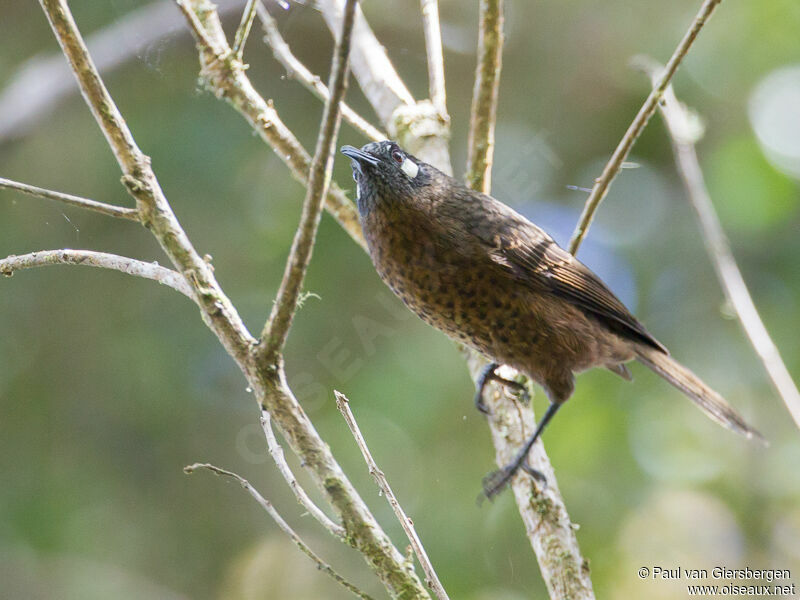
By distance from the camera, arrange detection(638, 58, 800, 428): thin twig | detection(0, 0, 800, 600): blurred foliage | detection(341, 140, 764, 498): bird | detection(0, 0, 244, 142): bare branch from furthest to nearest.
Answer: detection(0, 0, 244, 142): bare branch
detection(0, 0, 800, 600): blurred foliage
detection(341, 140, 764, 498): bird
detection(638, 58, 800, 428): thin twig

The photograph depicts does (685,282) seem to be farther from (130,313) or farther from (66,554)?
(66,554)

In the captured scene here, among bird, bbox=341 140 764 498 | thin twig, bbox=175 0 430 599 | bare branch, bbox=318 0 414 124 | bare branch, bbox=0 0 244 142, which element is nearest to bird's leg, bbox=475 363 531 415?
bird, bbox=341 140 764 498

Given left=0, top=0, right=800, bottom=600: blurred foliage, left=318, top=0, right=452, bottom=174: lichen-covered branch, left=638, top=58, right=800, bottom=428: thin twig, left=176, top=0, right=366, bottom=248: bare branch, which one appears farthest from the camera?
left=0, top=0, right=800, bottom=600: blurred foliage

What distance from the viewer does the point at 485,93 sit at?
3.38m

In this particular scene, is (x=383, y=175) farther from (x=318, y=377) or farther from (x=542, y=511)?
(x=318, y=377)

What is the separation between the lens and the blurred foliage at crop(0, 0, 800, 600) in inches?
180

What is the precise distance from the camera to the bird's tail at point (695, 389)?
133 inches

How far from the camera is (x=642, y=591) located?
14.8ft

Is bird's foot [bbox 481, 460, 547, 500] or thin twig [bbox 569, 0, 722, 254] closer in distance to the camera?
thin twig [bbox 569, 0, 722, 254]

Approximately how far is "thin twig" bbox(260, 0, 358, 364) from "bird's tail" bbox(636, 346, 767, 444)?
76.9 inches

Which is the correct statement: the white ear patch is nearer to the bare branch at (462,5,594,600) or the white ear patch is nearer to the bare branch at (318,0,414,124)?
the bare branch at (462,5,594,600)

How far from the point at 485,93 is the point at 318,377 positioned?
6.06 ft

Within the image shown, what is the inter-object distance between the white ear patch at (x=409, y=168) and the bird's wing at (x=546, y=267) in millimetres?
302

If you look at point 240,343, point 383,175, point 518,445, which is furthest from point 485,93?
point 240,343
